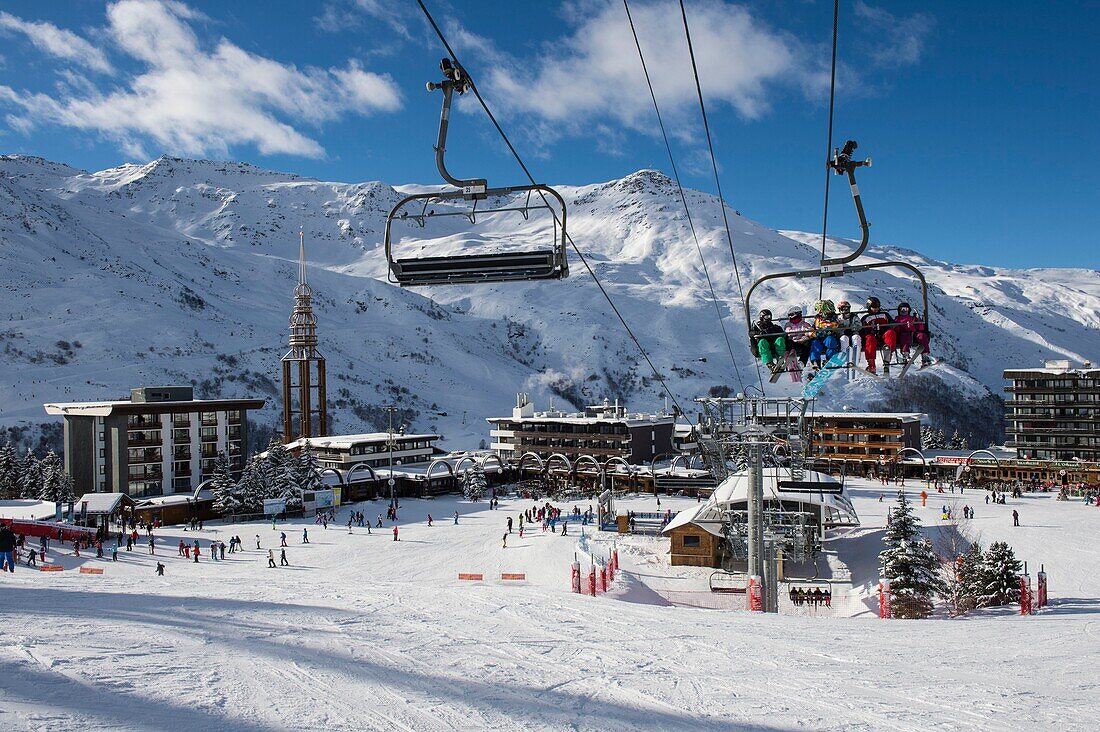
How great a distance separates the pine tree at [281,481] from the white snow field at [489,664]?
2518 cm

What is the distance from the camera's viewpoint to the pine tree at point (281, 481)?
39.0 metres

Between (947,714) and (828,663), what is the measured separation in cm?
178

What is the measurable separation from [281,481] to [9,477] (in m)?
20.0

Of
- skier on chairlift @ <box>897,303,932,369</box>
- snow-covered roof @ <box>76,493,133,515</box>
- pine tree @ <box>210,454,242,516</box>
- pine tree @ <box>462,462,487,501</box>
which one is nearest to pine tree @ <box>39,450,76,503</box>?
pine tree @ <box>210,454,242,516</box>

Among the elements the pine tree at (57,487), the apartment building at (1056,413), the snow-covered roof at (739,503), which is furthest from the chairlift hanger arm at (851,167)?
the apartment building at (1056,413)

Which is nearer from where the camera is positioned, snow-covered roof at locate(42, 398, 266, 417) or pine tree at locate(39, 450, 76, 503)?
pine tree at locate(39, 450, 76, 503)

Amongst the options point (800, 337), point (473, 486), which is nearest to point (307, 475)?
point (473, 486)

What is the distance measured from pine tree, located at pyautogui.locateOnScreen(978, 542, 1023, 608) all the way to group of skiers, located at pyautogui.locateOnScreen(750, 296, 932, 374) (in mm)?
11847

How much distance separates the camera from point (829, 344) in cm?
932

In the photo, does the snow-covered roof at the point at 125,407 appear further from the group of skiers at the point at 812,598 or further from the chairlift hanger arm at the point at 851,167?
the chairlift hanger arm at the point at 851,167

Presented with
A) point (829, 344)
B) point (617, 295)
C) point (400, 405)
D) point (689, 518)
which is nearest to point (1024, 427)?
point (689, 518)

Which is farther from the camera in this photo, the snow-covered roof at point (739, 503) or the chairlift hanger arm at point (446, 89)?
the snow-covered roof at point (739, 503)

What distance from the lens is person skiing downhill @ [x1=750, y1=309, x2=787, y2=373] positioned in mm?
9641

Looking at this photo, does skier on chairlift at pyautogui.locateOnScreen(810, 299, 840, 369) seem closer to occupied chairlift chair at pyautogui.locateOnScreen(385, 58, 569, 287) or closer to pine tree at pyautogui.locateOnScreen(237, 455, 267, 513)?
occupied chairlift chair at pyautogui.locateOnScreen(385, 58, 569, 287)
